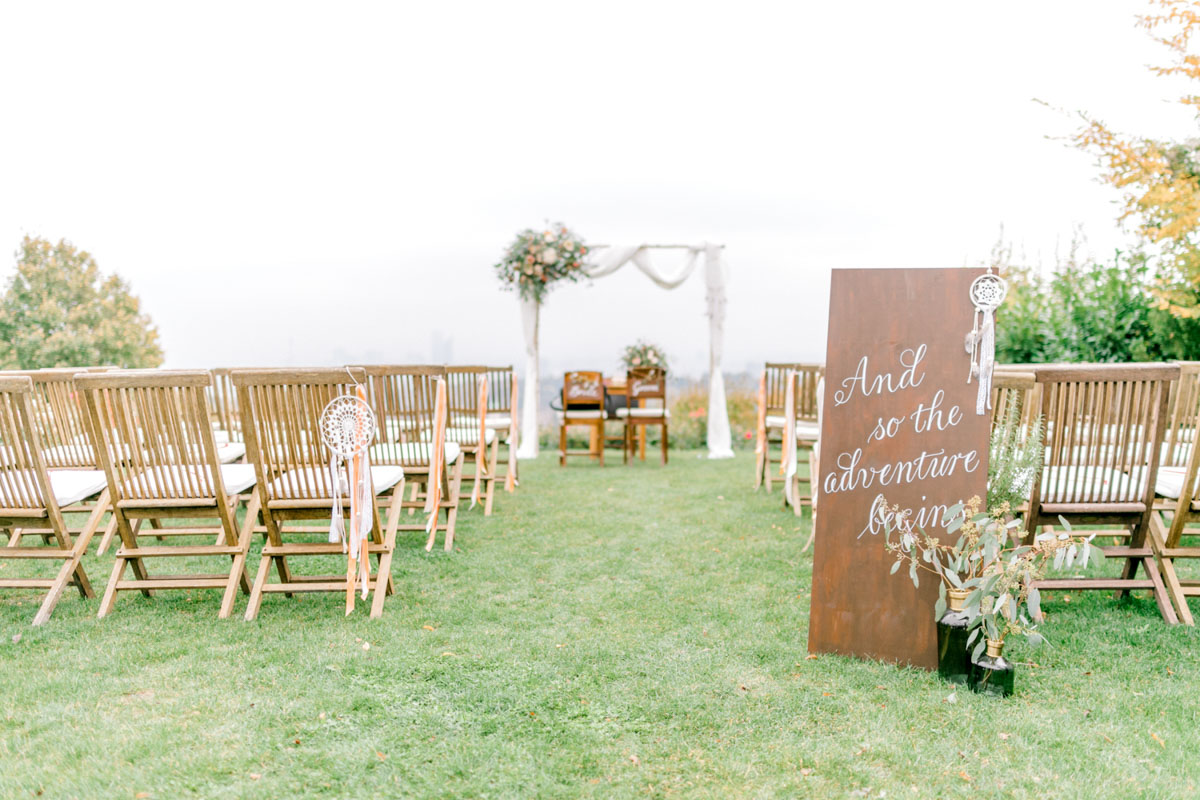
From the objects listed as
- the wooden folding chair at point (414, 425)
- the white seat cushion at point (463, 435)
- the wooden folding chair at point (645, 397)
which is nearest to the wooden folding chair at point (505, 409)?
the white seat cushion at point (463, 435)

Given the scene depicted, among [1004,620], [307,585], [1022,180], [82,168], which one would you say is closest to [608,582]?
[307,585]

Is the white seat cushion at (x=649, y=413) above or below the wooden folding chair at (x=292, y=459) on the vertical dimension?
below

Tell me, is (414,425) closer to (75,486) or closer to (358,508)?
(358,508)

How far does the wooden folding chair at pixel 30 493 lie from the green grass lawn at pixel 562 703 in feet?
0.54

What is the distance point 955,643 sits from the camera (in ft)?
8.57

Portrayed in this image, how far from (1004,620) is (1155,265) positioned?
537 centimetres

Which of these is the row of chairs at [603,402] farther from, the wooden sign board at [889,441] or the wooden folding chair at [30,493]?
the wooden sign board at [889,441]

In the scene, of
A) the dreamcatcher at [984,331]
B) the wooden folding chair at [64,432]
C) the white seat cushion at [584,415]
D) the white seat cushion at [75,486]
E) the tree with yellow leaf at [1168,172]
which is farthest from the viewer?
the white seat cushion at [584,415]

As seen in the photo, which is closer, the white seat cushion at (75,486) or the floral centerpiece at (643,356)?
the white seat cushion at (75,486)

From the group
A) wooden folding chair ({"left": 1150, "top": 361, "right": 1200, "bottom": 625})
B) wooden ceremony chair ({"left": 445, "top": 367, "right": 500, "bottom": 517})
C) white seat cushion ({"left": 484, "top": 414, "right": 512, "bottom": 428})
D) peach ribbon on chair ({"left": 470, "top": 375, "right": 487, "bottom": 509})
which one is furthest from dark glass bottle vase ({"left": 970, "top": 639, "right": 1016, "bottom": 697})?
white seat cushion ({"left": 484, "top": 414, "right": 512, "bottom": 428})

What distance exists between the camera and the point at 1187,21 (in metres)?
5.18

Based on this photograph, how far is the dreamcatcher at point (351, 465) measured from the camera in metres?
3.28

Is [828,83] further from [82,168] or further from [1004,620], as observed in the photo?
[82,168]

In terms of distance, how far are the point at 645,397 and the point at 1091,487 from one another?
5732mm
